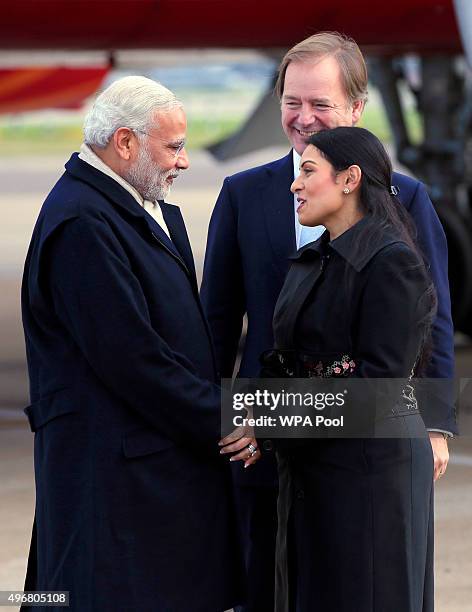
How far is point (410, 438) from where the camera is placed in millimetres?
2793

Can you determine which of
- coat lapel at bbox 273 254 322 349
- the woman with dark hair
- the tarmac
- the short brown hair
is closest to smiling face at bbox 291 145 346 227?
the woman with dark hair

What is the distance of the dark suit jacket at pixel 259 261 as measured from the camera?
3191 mm

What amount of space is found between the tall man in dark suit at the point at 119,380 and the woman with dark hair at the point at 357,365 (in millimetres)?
243

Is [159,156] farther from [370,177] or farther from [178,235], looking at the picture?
[370,177]

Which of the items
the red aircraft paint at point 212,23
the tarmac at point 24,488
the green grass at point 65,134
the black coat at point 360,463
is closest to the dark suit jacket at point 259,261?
the black coat at point 360,463

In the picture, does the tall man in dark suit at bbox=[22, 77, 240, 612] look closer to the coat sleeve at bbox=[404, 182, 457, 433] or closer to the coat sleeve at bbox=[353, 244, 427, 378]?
the coat sleeve at bbox=[353, 244, 427, 378]

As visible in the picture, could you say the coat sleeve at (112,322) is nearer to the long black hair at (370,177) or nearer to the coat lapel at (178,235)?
the coat lapel at (178,235)

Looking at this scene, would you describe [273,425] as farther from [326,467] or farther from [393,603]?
[393,603]

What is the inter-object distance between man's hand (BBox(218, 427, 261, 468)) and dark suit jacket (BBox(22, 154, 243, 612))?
0.10 feet

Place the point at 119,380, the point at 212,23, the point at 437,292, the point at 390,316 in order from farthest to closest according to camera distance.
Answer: the point at 212,23 → the point at 437,292 → the point at 119,380 → the point at 390,316

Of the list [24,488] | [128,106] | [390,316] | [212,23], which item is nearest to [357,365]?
[390,316]

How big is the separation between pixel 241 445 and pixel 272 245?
580 millimetres

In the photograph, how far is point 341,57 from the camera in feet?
10.2

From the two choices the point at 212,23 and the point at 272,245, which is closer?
the point at 272,245
